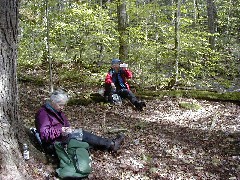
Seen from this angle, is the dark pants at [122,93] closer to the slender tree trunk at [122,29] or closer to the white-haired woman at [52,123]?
the slender tree trunk at [122,29]

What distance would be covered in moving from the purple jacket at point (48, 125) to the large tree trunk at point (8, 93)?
0.78 metres

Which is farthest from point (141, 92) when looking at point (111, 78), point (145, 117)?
point (145, 117)

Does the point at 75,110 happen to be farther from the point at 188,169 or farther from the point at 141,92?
the point at 188,169

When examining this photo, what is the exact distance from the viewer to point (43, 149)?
5.73 meters

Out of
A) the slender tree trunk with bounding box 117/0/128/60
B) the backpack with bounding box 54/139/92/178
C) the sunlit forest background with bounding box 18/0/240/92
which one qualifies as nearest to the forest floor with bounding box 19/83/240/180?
the backpack with bounding box 54/139/92/178

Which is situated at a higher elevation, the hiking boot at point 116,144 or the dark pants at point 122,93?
the dark pants at point 122,93

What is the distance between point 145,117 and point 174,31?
15.1ft

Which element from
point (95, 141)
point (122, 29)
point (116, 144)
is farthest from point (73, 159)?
point (122, 29)

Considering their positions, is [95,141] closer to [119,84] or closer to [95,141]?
[95,141]

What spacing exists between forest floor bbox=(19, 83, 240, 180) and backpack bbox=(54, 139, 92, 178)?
0.25 meters

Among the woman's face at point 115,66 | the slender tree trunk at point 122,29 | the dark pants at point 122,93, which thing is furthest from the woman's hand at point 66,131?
the slender tree trunk at point 122,29

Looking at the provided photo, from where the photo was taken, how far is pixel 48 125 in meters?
5.67

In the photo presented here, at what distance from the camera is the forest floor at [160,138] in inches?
233

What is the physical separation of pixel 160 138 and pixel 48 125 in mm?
2982
